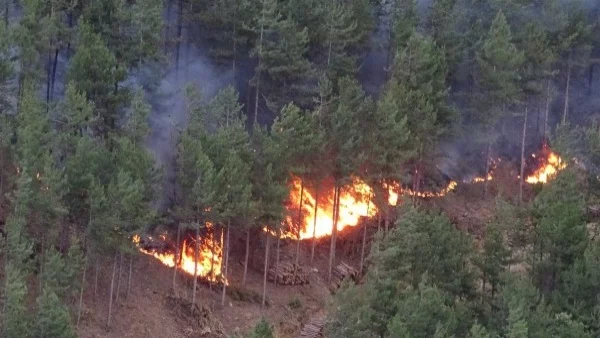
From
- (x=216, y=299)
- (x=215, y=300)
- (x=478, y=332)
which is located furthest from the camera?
(x=216, y=299)

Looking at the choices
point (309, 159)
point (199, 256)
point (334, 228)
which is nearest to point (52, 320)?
point (199, 256)

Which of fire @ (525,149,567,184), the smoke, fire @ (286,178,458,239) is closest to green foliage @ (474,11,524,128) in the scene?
fire @ (286,178,458,239)

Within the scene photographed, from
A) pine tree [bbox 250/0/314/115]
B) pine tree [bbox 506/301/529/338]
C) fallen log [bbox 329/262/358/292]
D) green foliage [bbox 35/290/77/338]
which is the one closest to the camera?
pine tree [bbox 506/301/529/338]

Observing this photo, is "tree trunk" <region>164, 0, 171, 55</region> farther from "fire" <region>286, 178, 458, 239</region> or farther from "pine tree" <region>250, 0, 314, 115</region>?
"fire" <region>286, 178, 458, 239</region>

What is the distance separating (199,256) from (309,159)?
25.2ft

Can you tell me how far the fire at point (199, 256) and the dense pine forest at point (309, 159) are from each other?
143 millimetres

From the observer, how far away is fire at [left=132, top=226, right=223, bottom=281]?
143 feet

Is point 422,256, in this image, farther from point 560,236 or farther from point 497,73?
point 497,73

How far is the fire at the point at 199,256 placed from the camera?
4344 centimetres

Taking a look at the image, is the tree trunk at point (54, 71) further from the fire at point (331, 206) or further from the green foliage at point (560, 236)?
the green foliage at point (560, 236)

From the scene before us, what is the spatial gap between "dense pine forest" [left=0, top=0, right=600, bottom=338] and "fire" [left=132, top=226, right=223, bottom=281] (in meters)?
0.14

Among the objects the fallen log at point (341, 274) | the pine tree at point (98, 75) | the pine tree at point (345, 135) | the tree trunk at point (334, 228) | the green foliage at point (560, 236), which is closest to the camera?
the green foliage at point (560, 236)

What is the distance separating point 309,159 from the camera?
44.8 m

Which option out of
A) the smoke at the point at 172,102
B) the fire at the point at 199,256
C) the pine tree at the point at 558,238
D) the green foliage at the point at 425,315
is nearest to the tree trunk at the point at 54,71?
the smoke at the point at 172,102
